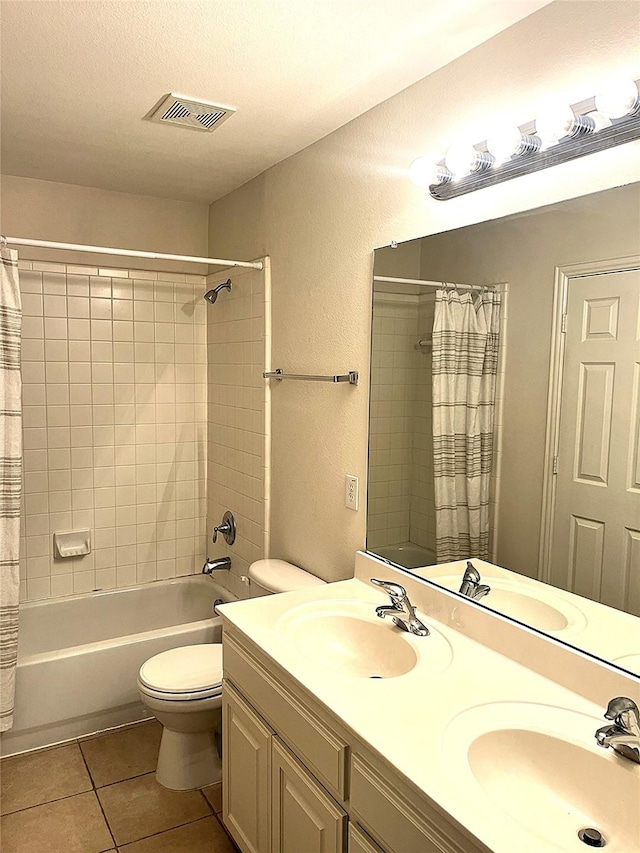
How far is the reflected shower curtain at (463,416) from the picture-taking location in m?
1.78

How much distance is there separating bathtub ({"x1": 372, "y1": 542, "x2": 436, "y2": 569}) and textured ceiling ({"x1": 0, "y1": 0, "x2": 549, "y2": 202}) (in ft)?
4.62

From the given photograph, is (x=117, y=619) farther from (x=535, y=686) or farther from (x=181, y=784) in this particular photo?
(x=535, y=686)

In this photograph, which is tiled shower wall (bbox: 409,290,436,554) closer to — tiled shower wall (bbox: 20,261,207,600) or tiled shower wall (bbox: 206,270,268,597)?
tiled shower wall (bbox: 206,270,268,597)

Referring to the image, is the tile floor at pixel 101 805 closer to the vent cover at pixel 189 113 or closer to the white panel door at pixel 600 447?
the white panel door at pixel 600 447

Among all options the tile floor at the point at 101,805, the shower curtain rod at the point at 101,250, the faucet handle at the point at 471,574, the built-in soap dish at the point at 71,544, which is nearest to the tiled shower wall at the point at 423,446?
the faucet handle at the point at 471,574

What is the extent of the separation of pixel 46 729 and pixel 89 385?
1569 mm

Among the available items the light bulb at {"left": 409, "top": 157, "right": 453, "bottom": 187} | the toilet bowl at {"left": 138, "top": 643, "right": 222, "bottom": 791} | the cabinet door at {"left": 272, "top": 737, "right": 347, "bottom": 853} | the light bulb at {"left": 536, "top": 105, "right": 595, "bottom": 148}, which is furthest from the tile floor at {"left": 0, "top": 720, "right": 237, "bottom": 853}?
the light bulb at {"left": 536, "top": 105, "right": 595, "bottom": 148}

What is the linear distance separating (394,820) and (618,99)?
1.49 meters

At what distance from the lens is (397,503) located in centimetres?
214

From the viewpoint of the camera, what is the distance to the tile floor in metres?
2.18

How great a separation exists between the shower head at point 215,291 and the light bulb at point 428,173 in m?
1.48

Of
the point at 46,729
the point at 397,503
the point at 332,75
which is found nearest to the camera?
the point at 332,75

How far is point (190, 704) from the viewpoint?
235 centimetres

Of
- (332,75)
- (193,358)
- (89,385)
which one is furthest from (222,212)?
(332,75)
